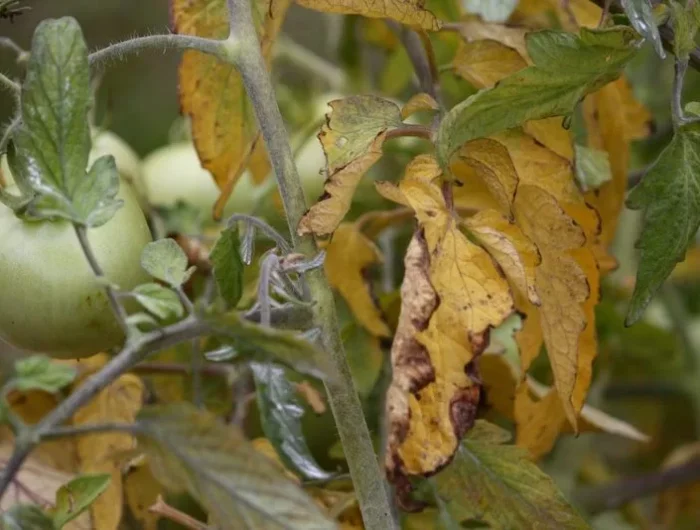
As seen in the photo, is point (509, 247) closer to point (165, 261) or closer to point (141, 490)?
Result: point (165, 261)

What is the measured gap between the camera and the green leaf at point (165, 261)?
1.12ft

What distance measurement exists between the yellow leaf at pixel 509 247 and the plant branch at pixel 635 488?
44cm

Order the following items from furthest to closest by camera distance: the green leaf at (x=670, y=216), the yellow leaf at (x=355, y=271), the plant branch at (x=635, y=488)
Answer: the plant branch at (x=635, y=488) → the yellow leaf at (x=355, y=271) → the green leaf at (x=670, y=216)

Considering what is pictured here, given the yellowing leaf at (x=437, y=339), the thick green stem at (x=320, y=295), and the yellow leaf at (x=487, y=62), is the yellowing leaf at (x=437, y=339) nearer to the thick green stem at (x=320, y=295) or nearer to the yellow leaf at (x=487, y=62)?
the thick green stem at (x=320, y=295)

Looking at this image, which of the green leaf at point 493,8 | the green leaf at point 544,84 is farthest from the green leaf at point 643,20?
the green leaf at point 493,8

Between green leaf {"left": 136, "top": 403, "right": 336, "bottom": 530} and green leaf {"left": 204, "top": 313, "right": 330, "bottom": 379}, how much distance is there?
0.02m

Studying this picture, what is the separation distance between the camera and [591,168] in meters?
0.50

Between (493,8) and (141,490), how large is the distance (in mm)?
290

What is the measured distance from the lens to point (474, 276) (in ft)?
1.18

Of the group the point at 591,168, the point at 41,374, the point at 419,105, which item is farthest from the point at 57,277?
the point at 591,168

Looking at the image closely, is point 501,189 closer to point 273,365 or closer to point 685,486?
point 273,365

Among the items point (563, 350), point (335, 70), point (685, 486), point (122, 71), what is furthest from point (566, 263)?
point (122, 71)

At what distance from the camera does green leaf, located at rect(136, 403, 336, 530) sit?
284 millimetres

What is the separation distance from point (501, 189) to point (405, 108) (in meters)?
0.05
